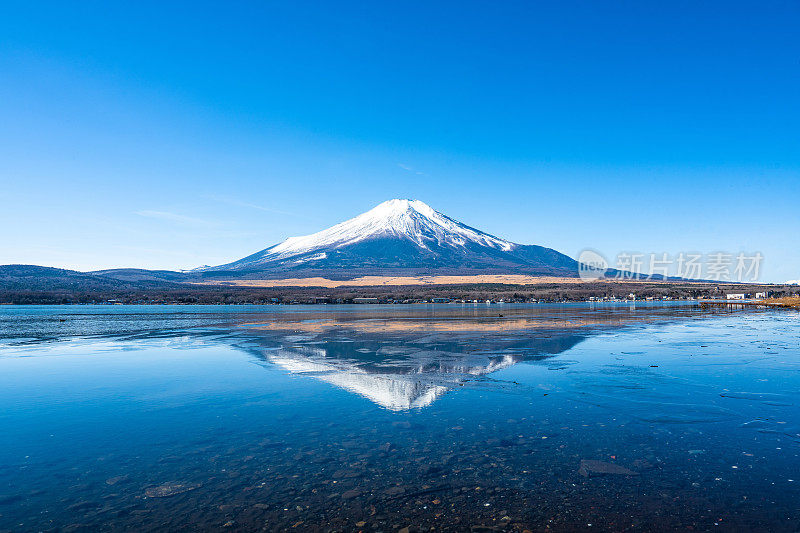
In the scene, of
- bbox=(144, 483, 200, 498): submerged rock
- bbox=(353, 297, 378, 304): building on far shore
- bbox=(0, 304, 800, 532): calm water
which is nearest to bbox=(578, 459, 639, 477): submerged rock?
bbox=(0, 304, 800, 532): calm water

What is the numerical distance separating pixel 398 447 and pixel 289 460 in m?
2.17

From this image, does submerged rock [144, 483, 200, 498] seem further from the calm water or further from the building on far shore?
the building on far shore

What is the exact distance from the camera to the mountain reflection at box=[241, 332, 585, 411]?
14.6 m

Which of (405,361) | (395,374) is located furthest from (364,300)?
(395,374)

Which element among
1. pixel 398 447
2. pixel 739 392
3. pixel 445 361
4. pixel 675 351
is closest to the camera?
pixel 398 447

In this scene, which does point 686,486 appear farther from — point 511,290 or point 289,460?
point 511,290

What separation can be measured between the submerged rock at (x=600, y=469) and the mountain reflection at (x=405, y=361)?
204 inches

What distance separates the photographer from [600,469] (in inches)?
320

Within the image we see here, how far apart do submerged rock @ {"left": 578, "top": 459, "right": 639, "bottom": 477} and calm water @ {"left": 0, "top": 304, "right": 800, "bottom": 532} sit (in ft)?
0.24

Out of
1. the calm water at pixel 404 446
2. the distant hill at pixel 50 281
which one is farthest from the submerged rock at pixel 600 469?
the distant hill at pixel 50 281

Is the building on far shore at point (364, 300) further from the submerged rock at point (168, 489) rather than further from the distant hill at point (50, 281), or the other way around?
the submerged rock at point (168, 489)

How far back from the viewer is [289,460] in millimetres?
8719

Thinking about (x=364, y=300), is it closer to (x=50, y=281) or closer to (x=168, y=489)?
(x=168, y=489)

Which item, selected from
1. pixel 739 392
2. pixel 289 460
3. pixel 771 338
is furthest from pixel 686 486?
pixel 771 338
